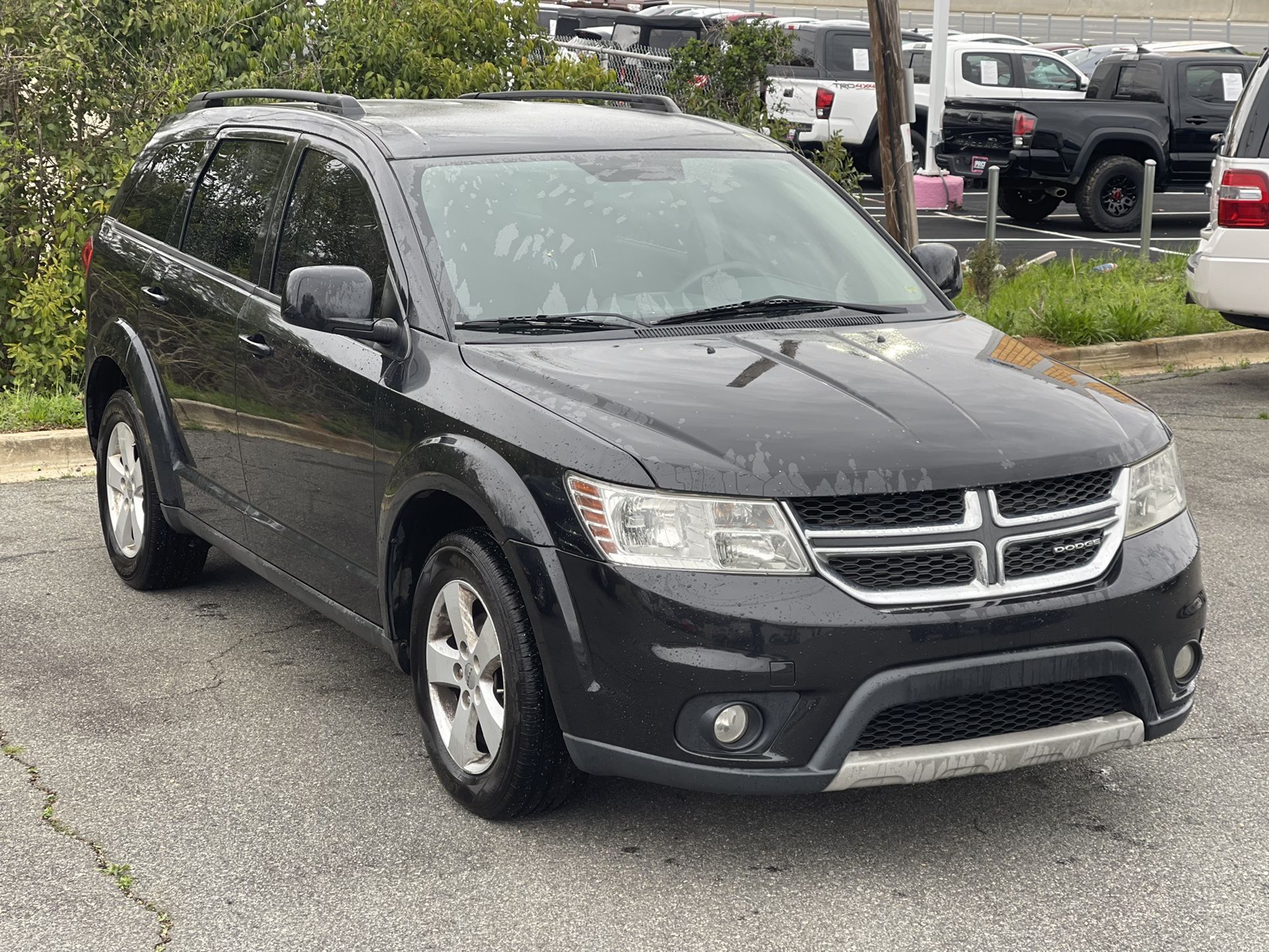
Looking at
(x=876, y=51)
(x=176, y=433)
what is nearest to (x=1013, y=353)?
(x=176, y=433)

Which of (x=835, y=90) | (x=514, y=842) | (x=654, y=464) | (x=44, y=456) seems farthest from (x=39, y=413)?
(x=835, y=90)

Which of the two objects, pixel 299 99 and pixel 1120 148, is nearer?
pixel 299 99

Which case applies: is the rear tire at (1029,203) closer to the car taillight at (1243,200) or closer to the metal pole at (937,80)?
the metal pole at (937,80)

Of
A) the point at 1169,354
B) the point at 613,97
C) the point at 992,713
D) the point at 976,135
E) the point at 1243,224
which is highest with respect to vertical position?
the point at 613,97

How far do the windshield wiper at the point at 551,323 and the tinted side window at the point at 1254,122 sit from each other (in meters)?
6.15

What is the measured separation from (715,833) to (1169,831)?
114 centimetres

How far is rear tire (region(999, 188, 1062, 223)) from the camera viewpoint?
1995 cm

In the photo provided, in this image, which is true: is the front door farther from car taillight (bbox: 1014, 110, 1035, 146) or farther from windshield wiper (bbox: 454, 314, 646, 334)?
car taillight (bbox: 1014, 110, 1035, 146)

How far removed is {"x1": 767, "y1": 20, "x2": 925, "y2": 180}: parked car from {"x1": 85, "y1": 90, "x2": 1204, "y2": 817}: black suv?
55.6 ft

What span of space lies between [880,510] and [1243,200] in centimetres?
657

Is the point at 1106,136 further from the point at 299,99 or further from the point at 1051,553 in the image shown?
the point at 1051,553

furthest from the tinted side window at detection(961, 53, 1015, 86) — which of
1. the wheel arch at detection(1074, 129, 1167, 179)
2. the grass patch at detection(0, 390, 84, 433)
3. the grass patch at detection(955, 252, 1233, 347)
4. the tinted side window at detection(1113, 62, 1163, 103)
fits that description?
the grass patch at detection(0, 390, 84, 433)

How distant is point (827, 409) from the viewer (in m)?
4.07

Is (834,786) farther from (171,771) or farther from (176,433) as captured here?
(176,433)
